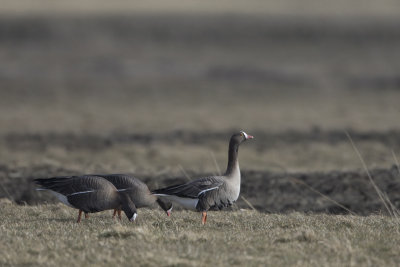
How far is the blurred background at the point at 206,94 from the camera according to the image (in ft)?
56.9

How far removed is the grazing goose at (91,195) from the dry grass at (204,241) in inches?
10.5

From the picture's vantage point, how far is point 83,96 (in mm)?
42500

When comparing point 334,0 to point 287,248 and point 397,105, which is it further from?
point 287,248

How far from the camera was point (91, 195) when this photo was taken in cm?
1128

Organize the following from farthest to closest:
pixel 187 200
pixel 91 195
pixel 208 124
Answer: pixel 208 124 < pixel 187 200 < pixel 91 195

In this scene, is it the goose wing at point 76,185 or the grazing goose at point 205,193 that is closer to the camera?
the goose wing at point 76,185

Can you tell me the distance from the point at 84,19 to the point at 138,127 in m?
39.4

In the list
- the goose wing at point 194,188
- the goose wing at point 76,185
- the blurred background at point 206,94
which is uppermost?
the goose wing at point 76,185

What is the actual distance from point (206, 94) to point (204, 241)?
34.5 metres

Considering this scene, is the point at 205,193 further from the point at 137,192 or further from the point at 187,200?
the point at 137,192

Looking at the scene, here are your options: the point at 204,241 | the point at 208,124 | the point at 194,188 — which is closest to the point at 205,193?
the point at 194,188

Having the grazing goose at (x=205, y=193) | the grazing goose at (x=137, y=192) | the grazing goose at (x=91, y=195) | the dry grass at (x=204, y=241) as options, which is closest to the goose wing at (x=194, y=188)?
the grazing goose at (x=205, y=193)

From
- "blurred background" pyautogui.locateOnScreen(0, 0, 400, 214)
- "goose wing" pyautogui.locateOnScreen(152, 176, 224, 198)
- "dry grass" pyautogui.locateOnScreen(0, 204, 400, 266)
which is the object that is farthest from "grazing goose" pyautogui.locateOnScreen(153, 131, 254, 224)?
"blurred background" pyautogui.locateOnScreen(0, 0, 400, 214)

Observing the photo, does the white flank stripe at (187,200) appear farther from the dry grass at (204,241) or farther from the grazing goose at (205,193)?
the dry grass at (204,241)
